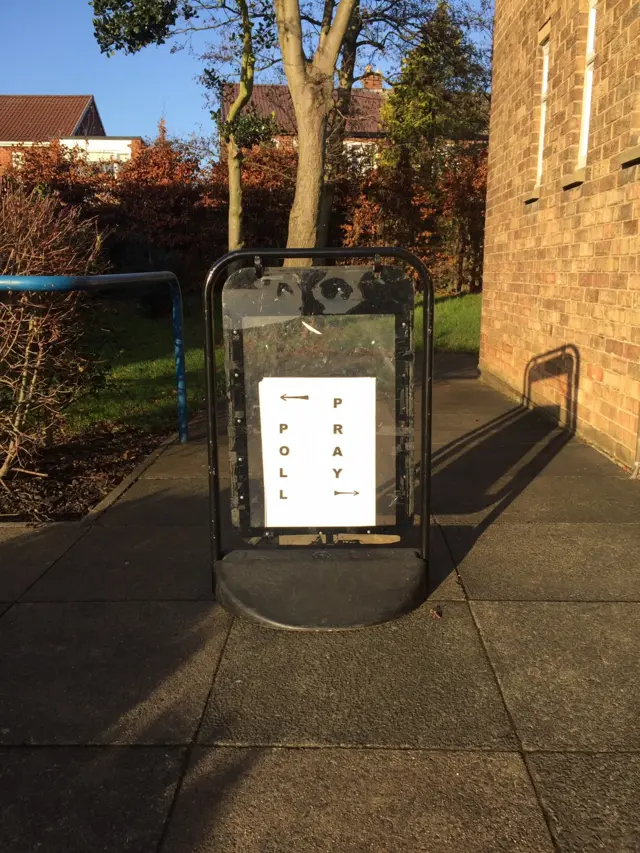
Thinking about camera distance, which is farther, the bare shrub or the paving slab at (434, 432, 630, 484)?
the paving slab at (434, 432, 630, 484)

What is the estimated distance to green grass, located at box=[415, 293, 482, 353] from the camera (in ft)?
44.7

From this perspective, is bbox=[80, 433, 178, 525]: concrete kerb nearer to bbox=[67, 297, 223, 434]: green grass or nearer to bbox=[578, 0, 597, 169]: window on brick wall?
bbox=[67, 297, 223, 434]: green grass

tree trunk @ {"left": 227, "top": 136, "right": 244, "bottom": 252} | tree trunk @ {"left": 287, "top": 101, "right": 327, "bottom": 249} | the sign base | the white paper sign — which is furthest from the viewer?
tree trunk @ {"left": 227, "top": 136, "right": 244, "bottom": 252}

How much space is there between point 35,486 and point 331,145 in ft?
41.3

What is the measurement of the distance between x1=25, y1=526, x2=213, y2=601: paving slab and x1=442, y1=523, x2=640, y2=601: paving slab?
1408 mm

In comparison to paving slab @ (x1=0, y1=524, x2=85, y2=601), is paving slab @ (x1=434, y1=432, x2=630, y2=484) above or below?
below

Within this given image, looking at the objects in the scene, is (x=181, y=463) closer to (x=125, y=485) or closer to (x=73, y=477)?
(x=125, y=485)

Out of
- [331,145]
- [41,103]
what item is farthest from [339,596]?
[41,103]

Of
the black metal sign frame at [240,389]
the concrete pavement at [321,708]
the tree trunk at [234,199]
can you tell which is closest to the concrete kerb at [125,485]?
the concrete pavement at [321,708]

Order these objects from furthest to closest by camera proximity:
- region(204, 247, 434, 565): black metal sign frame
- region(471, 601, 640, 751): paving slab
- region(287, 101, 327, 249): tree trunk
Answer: region(287, 101, 327, 249): tree trunk, region(204, 247, 434, 565): black metal sign frame, region(471, 601, 640, 751): paving slab

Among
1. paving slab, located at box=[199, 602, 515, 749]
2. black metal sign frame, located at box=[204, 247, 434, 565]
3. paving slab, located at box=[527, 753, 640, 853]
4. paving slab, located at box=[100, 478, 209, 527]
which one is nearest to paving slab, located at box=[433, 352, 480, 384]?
paving slab, located at box=[100, 478, 209, 527]

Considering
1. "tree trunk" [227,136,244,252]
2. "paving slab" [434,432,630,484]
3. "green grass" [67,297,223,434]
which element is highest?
"tree trunk" [227,136,244,252]

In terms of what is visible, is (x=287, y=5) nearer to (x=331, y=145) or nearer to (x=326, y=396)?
(x=331, y=145)

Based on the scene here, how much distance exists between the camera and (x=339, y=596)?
10.8 feet
